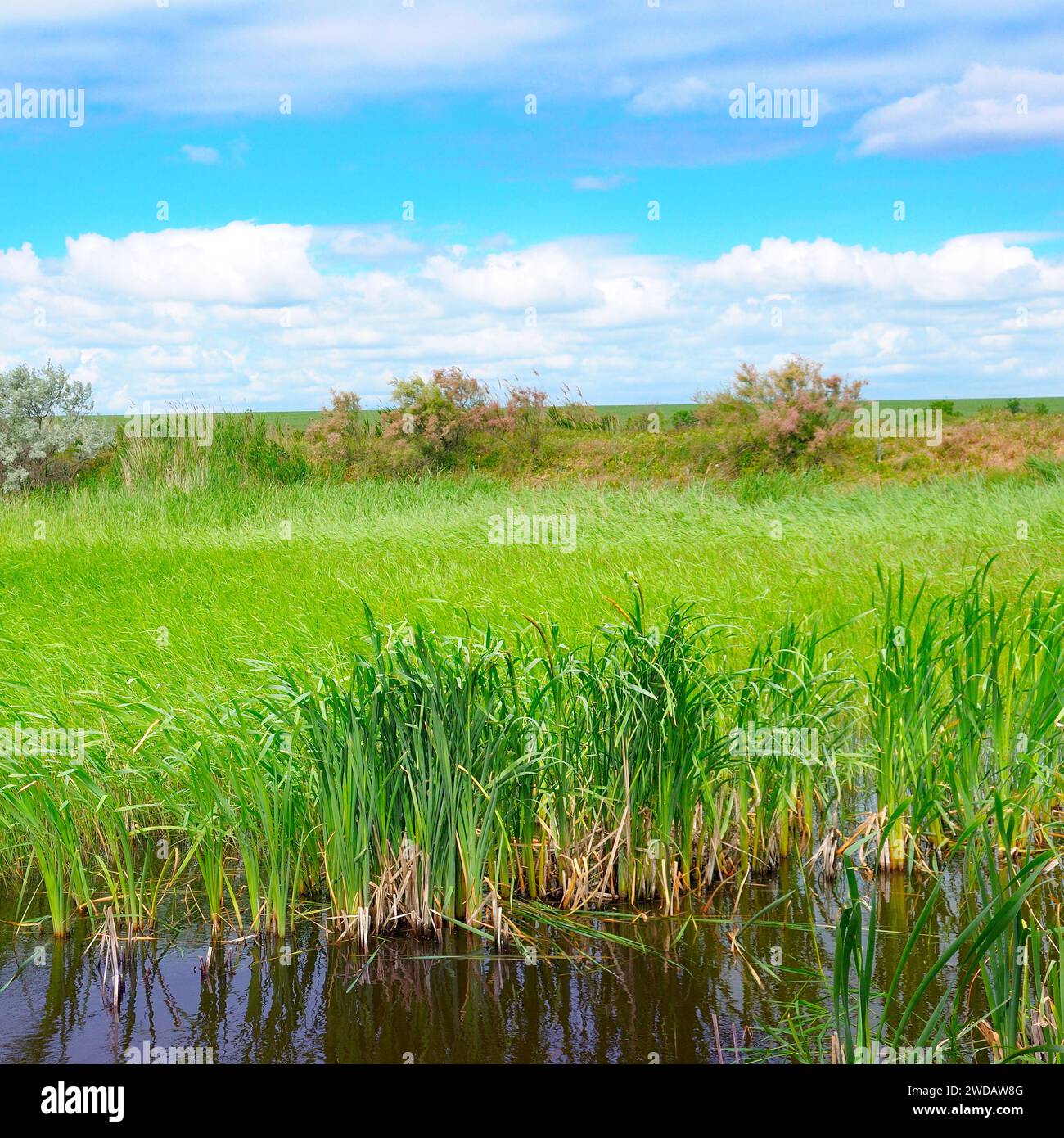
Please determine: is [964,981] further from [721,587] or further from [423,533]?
[423,533]

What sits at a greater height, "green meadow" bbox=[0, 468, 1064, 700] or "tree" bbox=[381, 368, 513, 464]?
"tree" bbox=[381, 368, 513, 464]

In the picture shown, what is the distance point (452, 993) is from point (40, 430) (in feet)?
72.4

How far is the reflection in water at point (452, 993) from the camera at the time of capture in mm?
3203

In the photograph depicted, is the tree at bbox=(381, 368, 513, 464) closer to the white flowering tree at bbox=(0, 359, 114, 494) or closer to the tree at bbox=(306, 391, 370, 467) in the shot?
the tree at bbox=(306, 391, 370, 467)

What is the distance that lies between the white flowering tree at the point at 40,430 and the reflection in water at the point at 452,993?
20452mm

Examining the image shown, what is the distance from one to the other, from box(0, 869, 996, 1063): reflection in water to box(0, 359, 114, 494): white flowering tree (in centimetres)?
2045

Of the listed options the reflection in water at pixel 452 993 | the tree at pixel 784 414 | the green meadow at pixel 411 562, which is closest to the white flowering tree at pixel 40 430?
the green meadow at pixel 411 562

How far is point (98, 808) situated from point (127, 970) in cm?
68

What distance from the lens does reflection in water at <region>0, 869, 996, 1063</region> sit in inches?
126

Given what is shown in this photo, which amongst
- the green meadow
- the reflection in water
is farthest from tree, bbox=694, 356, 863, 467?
the reflection in water

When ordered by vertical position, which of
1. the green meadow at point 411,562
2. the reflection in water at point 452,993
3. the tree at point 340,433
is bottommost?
the reflection in water at point 452,993

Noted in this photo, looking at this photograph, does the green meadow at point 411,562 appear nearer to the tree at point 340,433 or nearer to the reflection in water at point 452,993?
the reflection in water at point 452,993

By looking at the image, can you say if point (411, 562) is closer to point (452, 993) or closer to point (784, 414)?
point (452, 993)

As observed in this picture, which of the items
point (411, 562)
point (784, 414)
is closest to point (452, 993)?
point (411, 562)
